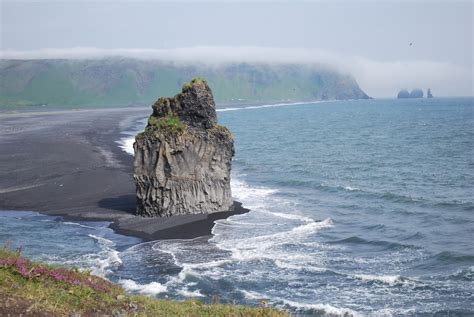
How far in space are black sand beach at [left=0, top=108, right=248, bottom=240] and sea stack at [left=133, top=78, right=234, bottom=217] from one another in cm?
145

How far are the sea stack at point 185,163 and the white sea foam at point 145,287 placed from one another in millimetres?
15494

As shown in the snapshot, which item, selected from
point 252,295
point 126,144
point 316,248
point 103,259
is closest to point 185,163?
point 103,259

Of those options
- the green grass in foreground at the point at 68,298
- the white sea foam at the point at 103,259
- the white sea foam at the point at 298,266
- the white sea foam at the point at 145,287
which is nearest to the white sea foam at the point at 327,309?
the white sea foam at the point at 298,266

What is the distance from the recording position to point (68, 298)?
60.7 ft

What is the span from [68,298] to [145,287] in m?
12.0

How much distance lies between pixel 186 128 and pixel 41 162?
36274 millimetres

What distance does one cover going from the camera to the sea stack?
46469mm

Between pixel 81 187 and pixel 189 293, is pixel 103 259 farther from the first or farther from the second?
pixel 81 187

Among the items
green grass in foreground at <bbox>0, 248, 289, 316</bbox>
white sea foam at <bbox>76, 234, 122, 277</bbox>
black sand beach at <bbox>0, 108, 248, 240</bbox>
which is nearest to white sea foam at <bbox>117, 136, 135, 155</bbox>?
black sand beach at <bbox>0, 108, 248, 240</bbox>

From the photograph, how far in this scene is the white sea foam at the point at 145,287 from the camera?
29.6 metres

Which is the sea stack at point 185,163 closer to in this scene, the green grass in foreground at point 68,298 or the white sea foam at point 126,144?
the green grass in foreground at point 68,298

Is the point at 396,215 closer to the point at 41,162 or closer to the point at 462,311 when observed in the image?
the point at 462,311

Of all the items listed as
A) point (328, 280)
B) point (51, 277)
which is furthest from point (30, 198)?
point (51, 277)

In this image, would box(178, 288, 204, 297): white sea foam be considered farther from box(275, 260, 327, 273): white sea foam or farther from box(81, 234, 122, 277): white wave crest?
box(275, 260, 327, 273): white sea foam
